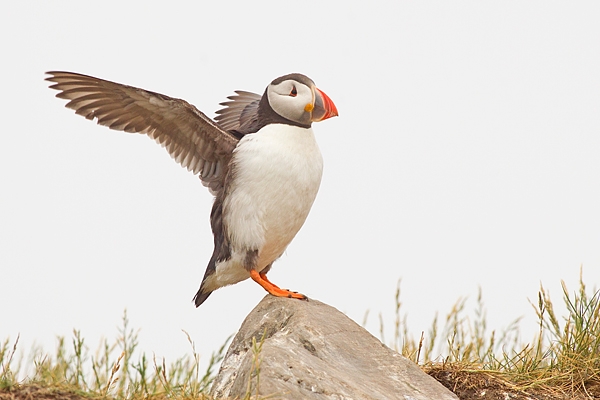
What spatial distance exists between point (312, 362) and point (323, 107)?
2015 millimetres

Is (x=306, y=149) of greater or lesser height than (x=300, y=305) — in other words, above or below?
above

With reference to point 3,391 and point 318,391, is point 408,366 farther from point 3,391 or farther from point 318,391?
point 3,391

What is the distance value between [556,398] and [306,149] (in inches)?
90.1

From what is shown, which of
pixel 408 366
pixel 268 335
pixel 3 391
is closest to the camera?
pixel 3 391

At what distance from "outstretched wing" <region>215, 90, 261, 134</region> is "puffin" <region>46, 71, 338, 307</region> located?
3.83 ft

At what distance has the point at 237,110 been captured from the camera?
25.0ft

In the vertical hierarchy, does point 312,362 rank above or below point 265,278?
below

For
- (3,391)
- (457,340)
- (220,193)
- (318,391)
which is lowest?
(3,391)

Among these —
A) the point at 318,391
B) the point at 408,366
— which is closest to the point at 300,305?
the point at 408,366

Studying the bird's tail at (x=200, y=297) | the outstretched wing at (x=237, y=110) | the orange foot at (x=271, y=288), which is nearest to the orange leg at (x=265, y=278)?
the orange foot at (x=271, y=288)

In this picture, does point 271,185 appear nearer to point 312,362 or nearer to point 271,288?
point 271,288

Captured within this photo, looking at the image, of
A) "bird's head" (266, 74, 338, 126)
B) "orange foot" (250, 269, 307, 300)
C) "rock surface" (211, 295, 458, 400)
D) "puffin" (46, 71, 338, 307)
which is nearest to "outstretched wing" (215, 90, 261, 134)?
"puffin" (46, 71, 338, 307)

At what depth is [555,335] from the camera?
17.6ft

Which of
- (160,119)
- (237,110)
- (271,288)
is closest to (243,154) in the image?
(160,119)
